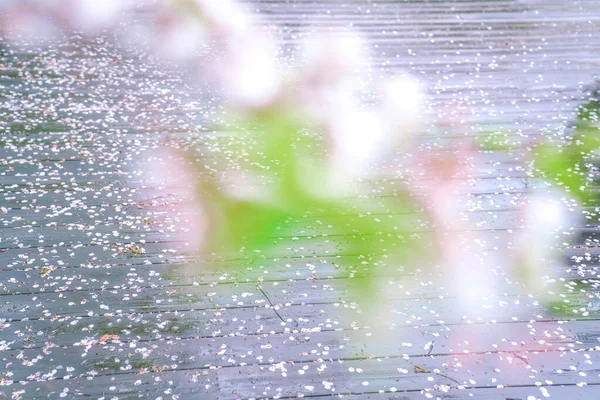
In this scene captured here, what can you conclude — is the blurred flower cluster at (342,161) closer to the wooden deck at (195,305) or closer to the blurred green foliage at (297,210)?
the blurred green foliage at (297,210)

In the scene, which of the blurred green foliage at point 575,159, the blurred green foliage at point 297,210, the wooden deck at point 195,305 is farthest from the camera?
the blurred green foliage at point 575,159

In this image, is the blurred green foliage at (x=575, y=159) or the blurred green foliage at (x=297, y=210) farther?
the blurred green foliage at (x=575, y=159)

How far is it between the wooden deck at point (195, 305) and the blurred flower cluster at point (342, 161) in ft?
0.37

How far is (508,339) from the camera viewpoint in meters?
2.04

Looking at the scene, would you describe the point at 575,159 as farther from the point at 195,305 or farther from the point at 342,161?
the point at 195,305

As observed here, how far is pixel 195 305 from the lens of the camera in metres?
2.16

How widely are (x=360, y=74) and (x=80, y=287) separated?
305 centimetres

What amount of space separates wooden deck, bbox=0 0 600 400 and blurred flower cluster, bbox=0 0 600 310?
11 cm

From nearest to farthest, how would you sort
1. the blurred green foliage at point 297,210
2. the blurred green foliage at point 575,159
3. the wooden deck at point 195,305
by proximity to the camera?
the wooden deck at point 195,305, the blurred green foliage at point 297,210, the blurred green foliage at point 575,159

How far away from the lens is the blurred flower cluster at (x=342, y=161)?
255 centimetres

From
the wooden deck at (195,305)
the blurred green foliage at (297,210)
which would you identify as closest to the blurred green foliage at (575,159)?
the wooden deck at (195,305)

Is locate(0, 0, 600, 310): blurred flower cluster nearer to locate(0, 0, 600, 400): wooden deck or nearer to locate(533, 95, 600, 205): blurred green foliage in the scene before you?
locate(533, 95, 600, 205): blurred green foliage

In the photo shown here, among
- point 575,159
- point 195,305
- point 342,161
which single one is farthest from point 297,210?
point 575,159

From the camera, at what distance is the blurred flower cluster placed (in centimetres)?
255
